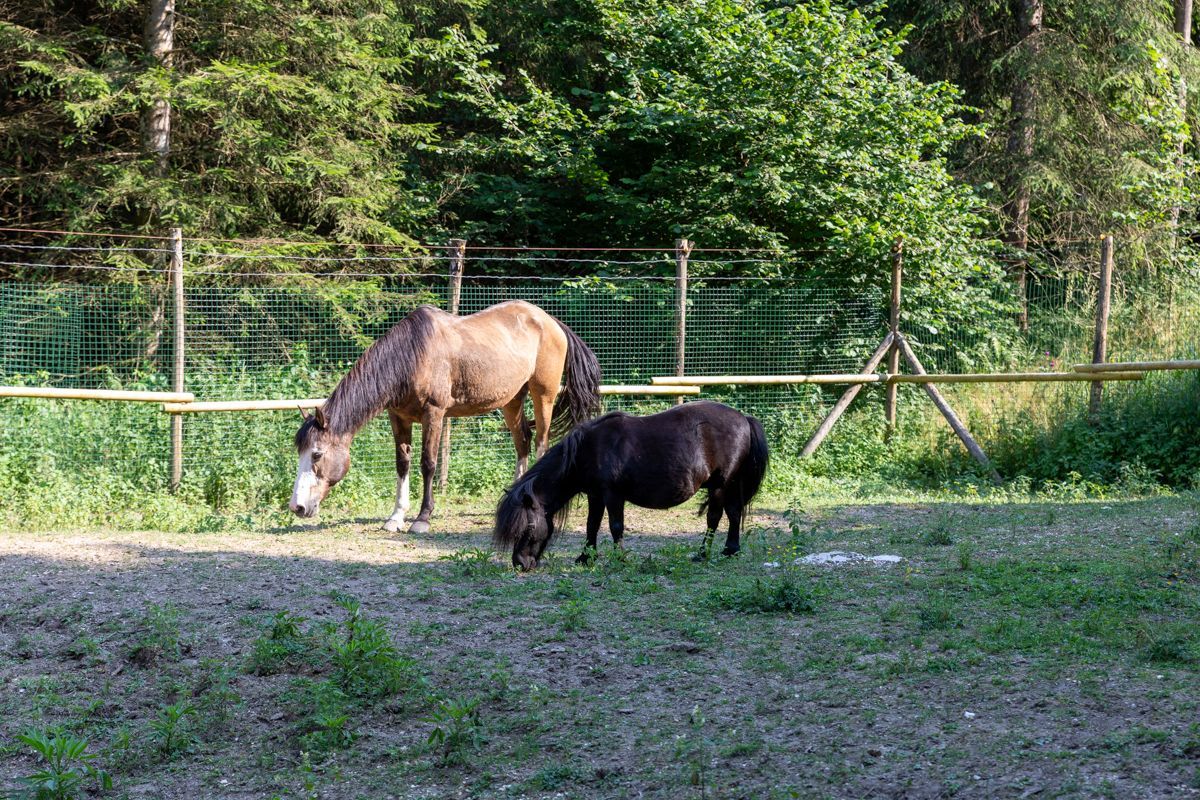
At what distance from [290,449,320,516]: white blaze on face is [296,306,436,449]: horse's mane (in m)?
0.13

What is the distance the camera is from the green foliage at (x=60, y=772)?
4008 millimetres

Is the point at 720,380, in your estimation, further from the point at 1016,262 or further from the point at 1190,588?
the point at 1016,262

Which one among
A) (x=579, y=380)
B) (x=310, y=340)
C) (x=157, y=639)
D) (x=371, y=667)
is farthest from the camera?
(x=310, y=340)

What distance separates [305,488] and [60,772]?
168 inches

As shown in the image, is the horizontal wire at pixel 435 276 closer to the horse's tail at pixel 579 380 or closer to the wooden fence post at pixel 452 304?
the wooden fence post at pixel 452 304

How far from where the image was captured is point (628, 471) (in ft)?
22.7

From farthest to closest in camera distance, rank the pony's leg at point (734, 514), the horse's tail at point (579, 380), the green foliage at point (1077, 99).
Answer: the green foliage at point (1077, 99) → the horse's tail at point (579, 380) → the pony's leg at point (734, 514)

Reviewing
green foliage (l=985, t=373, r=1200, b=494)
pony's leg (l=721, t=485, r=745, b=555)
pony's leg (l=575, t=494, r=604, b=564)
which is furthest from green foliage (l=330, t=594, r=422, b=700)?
green foliage (l=985, t=373, r=1200, b=494)

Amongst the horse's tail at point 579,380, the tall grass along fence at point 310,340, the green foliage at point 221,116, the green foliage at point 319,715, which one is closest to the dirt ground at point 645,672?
the green foliage at point 319,715

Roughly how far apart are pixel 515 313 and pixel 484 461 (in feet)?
5.41

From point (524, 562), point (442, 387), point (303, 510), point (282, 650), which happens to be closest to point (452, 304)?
point (442, 387)

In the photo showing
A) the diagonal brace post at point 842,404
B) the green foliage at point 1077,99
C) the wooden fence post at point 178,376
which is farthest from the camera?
the green foliage at point 1077,99

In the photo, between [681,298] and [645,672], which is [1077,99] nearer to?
[681,298]

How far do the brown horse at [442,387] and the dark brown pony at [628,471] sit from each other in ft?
6.64
